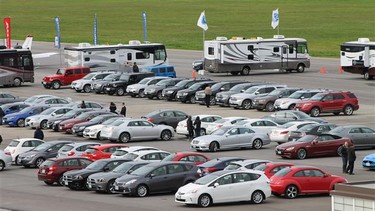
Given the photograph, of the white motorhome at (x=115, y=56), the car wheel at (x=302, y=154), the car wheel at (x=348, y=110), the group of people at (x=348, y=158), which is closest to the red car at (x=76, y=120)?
the car wheel at (x=348, y=110)

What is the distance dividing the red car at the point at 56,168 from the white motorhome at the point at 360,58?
44530 millimetres

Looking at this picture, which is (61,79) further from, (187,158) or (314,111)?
(187,158)

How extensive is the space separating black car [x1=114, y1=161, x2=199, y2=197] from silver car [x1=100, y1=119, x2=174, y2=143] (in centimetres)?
1567

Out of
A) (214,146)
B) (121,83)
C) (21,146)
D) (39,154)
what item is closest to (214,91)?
(121,83)

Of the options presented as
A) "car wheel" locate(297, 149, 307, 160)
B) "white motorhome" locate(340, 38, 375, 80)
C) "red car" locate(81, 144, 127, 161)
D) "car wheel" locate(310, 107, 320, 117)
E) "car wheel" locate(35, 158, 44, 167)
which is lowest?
"car wheel" locate(35, 158, 44, 167)

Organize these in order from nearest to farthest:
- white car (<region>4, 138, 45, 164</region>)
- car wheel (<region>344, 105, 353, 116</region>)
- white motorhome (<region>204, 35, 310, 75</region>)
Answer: white car (<region>4, 138, 45, 164</region>)
car wheel (<region>344, 105, 353, 116</region>)
white motorhome (<region>204, 35, 310, 75</region>)

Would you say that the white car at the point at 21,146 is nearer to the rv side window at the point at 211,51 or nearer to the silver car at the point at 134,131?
the silver car at the point at 134,131

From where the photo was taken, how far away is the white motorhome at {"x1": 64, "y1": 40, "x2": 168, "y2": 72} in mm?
91688

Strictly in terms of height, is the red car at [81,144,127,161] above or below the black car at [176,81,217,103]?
below

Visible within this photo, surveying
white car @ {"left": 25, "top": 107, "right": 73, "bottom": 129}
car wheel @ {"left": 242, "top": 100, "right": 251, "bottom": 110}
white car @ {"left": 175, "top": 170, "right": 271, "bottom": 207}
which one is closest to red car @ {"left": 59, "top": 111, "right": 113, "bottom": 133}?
white car @ {"left": 25, "top": 107, "right": 73, "bottom": 129}

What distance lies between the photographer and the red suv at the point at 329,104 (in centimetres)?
→ 6706

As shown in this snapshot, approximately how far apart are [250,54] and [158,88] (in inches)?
583

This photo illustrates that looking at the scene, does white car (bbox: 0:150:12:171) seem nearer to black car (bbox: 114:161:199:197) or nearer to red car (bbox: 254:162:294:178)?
black car (bbox: 114:161:199:197)

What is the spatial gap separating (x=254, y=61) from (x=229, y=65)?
2031 millimetres
